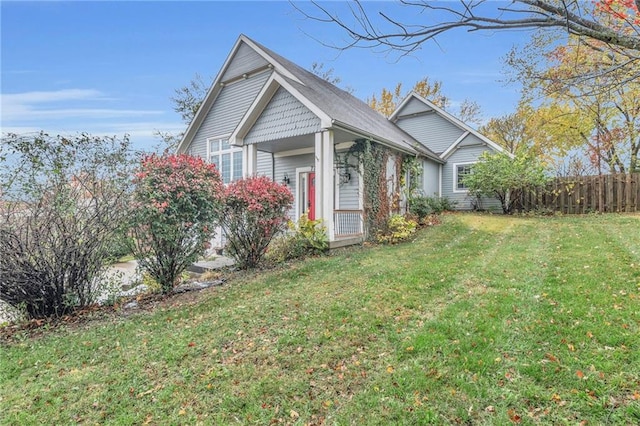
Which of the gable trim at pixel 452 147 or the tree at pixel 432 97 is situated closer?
the gable trim at pixel 452 147

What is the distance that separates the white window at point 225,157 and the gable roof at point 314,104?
1.67 meters

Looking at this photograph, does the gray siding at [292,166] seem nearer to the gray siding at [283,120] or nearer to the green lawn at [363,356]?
the gray siding at [283,120]

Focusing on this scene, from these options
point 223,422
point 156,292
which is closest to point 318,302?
point 223,422

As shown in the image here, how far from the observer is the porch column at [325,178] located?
31.0 feet

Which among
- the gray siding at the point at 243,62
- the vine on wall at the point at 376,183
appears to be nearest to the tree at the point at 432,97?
the gray siding at the point at 243,62

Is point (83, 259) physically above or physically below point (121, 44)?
below

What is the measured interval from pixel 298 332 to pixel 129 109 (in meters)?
9.50

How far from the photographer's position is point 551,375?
305cm

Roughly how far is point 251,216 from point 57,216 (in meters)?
3.69

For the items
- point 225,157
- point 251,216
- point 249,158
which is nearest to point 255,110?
point 249,158

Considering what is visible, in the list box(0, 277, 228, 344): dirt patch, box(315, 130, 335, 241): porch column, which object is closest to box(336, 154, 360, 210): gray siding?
box(315, 130, 335, 241): porch column

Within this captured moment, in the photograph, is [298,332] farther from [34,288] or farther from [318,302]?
[34,288]

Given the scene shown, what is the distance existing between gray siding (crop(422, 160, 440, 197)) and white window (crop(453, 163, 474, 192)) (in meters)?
0.85

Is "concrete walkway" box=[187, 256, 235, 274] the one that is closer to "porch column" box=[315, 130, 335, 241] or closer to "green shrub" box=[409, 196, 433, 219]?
"porch column" box=[315, 130, 335, 241]
